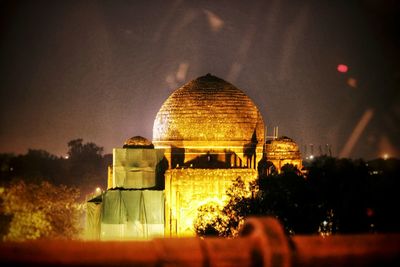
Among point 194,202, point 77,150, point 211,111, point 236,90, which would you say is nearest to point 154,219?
point 194,202

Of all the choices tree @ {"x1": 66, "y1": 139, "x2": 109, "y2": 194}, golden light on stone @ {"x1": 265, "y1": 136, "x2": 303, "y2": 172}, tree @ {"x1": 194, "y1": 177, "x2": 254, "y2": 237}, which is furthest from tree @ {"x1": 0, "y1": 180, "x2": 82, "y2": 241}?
tree @ {"x1": 66, "y1": 139, "x2": 109, "y2": 194}

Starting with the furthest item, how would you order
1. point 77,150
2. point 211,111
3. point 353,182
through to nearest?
point 77,150 < point 211,111 < point 353,182

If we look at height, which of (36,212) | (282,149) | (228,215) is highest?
(282,149)

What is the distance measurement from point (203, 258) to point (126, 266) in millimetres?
323

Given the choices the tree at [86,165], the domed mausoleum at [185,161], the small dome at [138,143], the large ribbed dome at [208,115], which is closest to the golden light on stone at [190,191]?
the domed mausoleum at [185,161]

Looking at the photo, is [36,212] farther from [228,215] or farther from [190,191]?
[228,215]

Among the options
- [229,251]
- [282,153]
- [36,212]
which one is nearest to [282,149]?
[282,153]

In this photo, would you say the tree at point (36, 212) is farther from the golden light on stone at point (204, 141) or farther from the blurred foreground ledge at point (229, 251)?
the blurred foreground ledge at point (229, 251)

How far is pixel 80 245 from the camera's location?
2430 mm

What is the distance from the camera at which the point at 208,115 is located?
2883 centimetres

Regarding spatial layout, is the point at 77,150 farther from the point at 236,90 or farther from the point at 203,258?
the point at 203,258

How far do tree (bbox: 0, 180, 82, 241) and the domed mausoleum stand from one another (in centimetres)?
136

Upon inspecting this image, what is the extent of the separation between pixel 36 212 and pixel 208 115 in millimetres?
9843

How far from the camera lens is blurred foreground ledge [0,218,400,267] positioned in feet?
7.84
